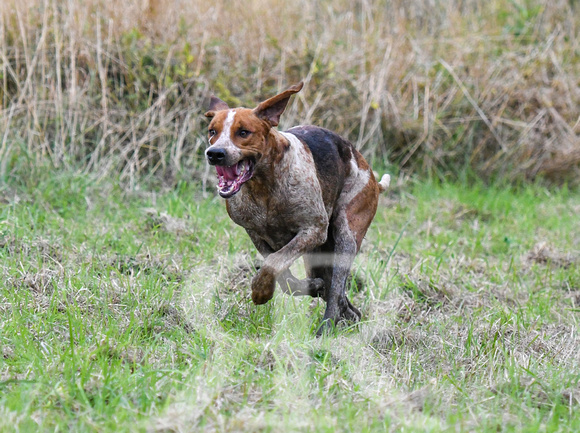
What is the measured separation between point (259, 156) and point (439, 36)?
671 centimetres

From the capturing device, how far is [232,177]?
12.6 feet

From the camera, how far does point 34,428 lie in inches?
115

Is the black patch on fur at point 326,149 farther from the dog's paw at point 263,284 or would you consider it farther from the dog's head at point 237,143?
the dog's paw at point 263,284

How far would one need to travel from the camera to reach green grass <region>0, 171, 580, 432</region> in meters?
3.18

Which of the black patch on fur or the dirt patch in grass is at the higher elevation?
the black patch on fur

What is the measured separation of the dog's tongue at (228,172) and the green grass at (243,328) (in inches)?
32.0

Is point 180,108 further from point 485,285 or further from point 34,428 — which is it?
point 34,428

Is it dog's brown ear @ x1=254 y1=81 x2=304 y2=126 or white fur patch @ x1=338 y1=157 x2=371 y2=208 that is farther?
white fur patch @ x1=338 y1=157 x2=371 y2=208

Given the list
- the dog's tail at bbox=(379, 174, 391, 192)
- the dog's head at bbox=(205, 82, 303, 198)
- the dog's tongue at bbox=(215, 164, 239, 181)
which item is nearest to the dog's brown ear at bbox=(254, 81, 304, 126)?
the dog's head at bbox=(205, 82, 303, 198)

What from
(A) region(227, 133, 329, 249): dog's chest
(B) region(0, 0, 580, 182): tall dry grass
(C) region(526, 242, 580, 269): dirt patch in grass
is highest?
(A) region(227, 133, 329, 249): dog's chest

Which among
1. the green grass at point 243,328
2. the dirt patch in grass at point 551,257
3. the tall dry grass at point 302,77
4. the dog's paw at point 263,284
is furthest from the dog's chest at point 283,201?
the tall dry grass at point 302,77

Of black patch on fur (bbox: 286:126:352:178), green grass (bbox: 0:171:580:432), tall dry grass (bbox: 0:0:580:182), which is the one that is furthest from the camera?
tall dry grass (bbox: 0:0:580:182)

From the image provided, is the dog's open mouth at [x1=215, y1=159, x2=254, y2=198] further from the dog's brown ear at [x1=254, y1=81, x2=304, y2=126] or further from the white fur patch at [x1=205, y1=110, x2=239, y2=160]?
the dog's brown ear at [x1=254, y1=81, x2=304, y2=126]

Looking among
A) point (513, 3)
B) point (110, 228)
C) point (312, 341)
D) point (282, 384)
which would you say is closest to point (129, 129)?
point (110, 228)
